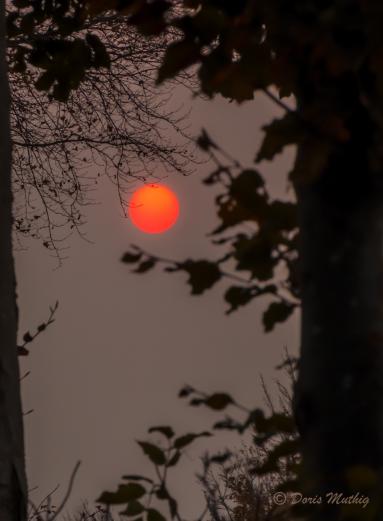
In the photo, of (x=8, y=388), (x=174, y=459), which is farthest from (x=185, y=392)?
(x=8, y=388)

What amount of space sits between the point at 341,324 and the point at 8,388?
2.02 meters

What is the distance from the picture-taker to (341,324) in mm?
2277

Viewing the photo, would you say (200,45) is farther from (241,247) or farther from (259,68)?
(241,247)

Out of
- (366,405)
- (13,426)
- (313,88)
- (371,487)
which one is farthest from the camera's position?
(13,426)

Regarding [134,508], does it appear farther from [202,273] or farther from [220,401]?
[202,273]

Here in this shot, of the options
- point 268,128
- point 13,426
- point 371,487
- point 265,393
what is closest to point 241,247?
point 268,128

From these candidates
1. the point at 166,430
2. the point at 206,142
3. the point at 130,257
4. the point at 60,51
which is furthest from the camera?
the point at 60,51

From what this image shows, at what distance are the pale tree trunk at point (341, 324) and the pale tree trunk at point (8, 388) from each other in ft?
6.14

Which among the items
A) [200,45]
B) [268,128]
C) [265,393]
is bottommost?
[268,128]

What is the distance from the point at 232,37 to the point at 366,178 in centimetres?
49

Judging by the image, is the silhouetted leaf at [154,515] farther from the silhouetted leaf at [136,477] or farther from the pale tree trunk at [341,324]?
the pale tree trunk at [341,324]

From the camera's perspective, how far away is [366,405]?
2250 mm

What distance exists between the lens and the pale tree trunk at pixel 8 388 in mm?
3883

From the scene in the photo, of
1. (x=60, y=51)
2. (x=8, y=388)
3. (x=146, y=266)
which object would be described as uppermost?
(x=60, y=51)
